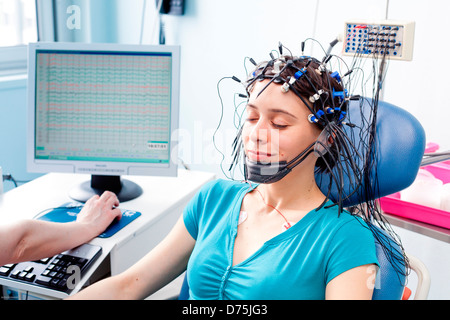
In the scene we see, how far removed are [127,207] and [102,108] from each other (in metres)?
0.32

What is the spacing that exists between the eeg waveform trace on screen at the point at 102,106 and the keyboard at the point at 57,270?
1.31ft

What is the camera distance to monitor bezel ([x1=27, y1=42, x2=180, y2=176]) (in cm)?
153

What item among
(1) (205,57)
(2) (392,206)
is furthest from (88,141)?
(1) (205,57)

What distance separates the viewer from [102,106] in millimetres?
1564

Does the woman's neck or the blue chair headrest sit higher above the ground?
the blue chair headrest

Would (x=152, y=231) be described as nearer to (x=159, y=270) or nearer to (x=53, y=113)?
(x=159, y=270)

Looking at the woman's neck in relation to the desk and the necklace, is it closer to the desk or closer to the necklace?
the necklace

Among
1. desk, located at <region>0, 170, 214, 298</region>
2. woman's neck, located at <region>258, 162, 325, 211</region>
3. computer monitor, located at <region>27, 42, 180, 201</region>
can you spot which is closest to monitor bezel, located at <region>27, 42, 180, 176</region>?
computer monitor, located at <region>27, 42, 180, 201</region>

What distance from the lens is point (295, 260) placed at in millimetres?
1020

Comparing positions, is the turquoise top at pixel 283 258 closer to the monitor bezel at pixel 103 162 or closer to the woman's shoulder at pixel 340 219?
the woman's shoulder at pixel 340 219

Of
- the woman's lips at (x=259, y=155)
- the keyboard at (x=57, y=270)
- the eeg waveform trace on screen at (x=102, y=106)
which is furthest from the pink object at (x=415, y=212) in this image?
the keyboard at (x=57, y=270)

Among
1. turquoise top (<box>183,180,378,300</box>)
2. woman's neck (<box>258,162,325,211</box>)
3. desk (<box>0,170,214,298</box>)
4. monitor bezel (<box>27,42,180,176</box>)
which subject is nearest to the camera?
turquoise top (<box>183,180,378,300</box>)

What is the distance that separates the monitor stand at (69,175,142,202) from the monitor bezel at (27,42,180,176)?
7 centimetres

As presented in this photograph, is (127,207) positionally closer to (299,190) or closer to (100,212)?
(100,212)
